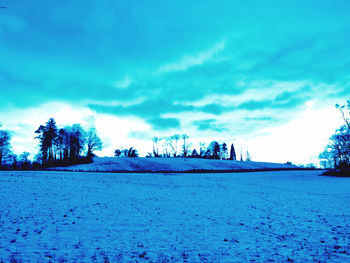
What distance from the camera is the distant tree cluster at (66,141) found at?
73250 millimetres

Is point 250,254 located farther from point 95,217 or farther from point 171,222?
point 95,217

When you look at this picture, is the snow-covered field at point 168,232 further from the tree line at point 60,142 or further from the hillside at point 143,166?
the tree line at point 60,142

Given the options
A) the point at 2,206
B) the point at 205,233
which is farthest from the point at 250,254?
the point at 2,206

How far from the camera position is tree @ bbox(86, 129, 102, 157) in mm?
84438

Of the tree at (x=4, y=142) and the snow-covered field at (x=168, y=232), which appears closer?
the snow-covered field at (x=168, y=232)

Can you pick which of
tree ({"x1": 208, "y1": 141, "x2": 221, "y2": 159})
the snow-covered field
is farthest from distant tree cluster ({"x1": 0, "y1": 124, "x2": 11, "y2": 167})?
tree ({"x1": 208, "y1": 141, "x2": 221, "y2": 159})

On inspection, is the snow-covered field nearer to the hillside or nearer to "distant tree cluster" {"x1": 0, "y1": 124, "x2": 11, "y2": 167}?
the hillside

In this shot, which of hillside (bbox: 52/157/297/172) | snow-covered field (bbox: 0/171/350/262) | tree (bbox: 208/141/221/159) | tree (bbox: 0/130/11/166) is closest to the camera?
snow-covered field (bbox: 0/171/350/262)

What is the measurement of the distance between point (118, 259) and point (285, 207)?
43.9 feet

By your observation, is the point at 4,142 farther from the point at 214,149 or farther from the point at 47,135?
the point at 214,149

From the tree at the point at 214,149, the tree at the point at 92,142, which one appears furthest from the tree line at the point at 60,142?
the tree at the point at 214,149

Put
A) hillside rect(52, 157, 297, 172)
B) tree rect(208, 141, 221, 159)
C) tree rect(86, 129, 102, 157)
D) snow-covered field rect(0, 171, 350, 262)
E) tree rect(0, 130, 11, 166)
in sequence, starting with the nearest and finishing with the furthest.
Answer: snow-covered field rect(0, 171, 350, 262) → hillside rect(52, 157, 297, 172) → tree rect(0, 130, 11, 166) → tree rect(86, 129, 102, 157) → tree rect(208, 141, 221, 159)

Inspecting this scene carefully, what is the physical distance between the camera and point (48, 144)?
2857 inches

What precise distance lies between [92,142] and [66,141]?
9471 millimetres
